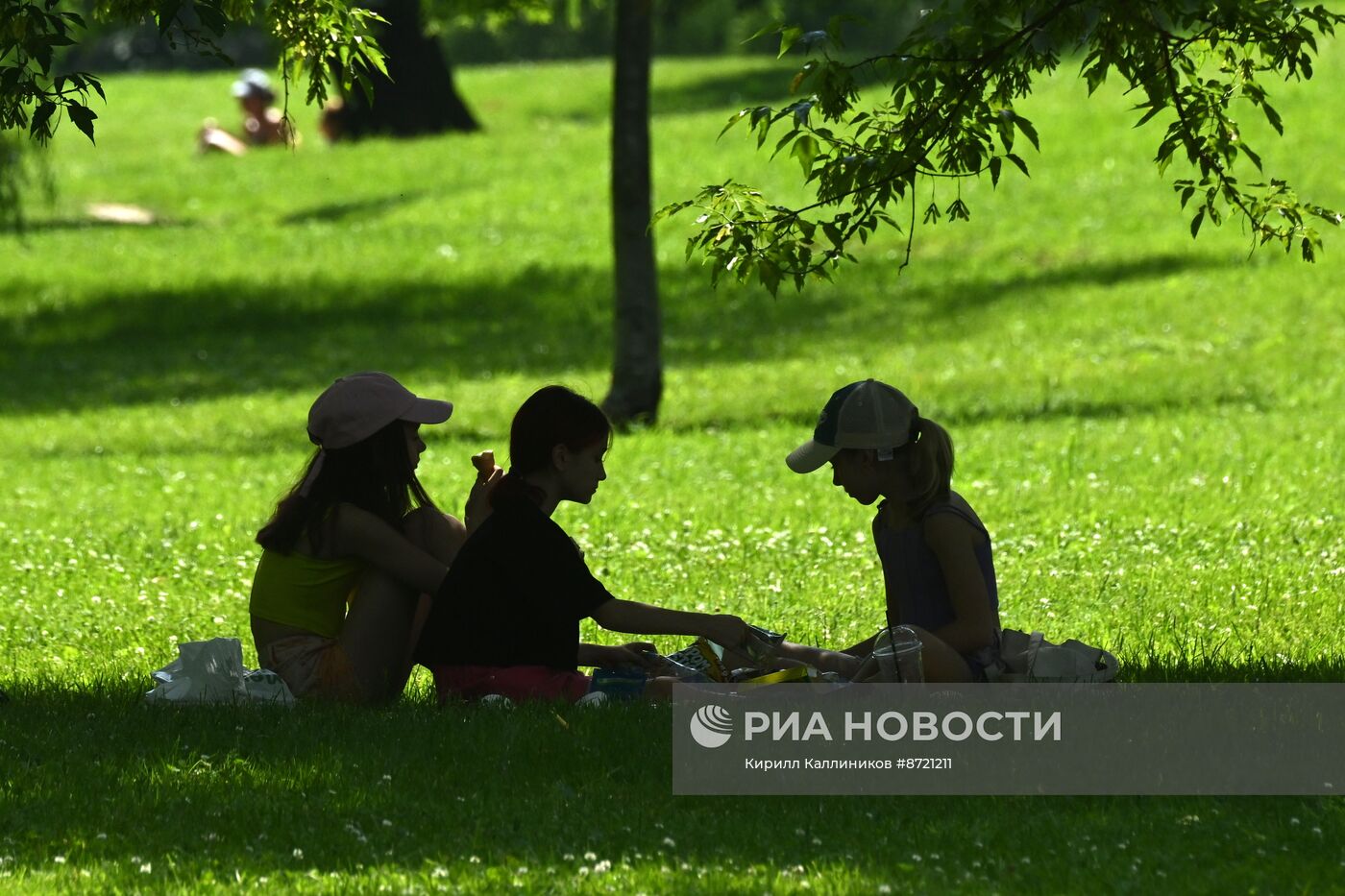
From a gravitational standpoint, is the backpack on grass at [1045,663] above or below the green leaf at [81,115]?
below

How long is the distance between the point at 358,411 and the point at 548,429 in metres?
0.71

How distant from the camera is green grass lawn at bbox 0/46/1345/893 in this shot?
522 centimetres

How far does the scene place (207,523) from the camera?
40.4ft

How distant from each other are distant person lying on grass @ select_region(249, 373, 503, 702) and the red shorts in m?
0.29

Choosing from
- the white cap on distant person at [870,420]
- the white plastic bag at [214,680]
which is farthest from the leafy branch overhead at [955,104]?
the white plastic bag at [214,680]

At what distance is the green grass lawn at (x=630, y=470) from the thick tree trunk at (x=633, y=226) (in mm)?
668

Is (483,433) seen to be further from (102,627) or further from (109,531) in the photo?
(102,627)

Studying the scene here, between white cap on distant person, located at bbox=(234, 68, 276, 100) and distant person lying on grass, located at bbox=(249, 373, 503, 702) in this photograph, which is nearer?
distant person lying on grass, located at bbox=(249, 373, 503, 702)

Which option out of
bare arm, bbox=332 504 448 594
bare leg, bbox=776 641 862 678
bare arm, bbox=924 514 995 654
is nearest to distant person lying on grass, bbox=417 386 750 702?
bare arm, bbox=332 504 448 594

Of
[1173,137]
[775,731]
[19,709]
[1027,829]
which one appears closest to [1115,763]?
[1027,829]

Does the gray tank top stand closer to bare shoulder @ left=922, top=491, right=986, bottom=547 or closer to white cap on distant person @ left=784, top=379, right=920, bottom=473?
bare shoulder @ left=922, top=491, right=986, bottom=547

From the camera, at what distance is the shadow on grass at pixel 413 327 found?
21828 millimetres

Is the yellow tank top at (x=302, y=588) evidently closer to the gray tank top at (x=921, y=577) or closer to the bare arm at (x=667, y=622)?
the bare arm at (x=667, y=622)

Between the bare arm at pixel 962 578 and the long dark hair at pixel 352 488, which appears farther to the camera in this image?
the long dark hair at pixel 352 488
